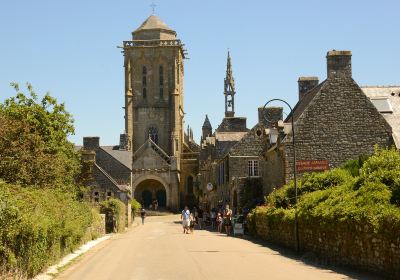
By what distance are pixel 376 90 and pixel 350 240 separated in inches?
810

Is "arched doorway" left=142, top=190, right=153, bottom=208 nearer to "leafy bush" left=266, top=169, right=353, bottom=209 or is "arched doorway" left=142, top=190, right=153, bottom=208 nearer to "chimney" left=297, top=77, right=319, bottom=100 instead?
"chimney" left=297, top=77, right=319, bottom=100

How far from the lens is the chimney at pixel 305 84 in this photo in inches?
1565

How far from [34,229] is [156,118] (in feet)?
238

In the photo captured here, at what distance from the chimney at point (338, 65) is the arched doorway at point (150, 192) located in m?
52.4

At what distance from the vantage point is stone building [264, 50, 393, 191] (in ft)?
104

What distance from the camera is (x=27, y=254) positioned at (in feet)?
48.9

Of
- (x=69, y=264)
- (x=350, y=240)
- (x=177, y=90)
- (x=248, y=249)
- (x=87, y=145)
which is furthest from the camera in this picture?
(x=177, y=90)

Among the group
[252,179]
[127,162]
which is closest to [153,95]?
[127,162]

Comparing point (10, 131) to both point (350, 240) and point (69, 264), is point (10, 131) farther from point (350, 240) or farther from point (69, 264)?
point (350, 240)

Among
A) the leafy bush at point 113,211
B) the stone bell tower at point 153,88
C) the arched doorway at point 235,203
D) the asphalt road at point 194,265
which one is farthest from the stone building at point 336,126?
the stone bell tower at point 153,88

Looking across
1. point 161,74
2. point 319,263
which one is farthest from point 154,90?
point 319,263

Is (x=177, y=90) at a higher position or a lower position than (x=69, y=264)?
higher

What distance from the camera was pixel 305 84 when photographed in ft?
131

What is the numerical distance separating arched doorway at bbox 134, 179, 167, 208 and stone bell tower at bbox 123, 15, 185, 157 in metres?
5.50
